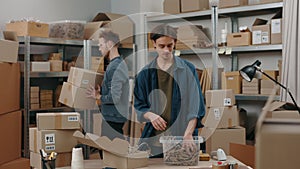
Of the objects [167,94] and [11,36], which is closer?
[167,94]

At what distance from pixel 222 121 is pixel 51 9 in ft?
7.50

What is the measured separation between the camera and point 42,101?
407cm

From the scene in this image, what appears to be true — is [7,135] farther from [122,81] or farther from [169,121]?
[169,121]

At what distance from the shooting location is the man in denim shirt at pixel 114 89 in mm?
3115

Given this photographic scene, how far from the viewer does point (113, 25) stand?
443 cm

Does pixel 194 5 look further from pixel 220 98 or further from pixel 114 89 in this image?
pixel 114 89

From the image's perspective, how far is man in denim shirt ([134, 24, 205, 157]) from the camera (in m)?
2.18

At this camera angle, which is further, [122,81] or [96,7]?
[96,7]

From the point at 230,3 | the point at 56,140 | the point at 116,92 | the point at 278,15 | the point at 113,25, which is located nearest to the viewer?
the point at 56,140

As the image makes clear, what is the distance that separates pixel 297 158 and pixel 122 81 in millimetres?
2760

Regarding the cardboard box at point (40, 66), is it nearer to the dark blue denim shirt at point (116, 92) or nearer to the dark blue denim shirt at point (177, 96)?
the dark blue denim shirt at point (116, 92)

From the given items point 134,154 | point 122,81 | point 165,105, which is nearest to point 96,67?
point 122,81

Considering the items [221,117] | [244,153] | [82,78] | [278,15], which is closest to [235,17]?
[278,15]

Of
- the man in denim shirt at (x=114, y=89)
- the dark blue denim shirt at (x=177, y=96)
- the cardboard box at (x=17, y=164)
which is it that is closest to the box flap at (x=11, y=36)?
the man in denim shirt at (x=114, y=89)
